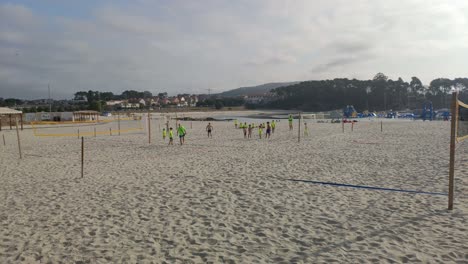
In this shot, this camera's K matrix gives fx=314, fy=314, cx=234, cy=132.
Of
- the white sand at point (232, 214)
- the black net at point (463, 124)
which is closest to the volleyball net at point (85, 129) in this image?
the white sand at point (232, 214)

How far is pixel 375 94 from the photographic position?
105562 mm

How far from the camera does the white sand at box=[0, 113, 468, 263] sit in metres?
4.16

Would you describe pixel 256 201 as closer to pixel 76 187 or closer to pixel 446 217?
pixel 446 217

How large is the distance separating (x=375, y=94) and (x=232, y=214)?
4393 inches

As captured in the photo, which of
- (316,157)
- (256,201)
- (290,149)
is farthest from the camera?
(290,149)

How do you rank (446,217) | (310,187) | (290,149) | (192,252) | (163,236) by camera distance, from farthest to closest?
1. (290,149)
2. (310,187)
3. (446,217)
4. (163,236)
5. (192,252)

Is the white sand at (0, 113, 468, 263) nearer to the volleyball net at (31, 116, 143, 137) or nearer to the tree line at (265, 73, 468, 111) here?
the volleyball net at (31, 116, 143, 137)

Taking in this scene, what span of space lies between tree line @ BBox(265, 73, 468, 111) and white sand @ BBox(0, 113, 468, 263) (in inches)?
3947

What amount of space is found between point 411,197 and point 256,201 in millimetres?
3188

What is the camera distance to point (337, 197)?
6.54 m

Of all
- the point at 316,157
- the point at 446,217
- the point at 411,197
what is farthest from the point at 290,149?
the point at 446,217

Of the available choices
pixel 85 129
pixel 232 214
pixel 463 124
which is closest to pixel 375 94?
pixel 85 129

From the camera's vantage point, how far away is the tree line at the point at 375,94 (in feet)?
336

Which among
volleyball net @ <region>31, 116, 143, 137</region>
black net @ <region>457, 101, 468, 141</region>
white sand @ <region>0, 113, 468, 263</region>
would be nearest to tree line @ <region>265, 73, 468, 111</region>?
volleyball net @ <region>31, 116, 143, 137</region>
